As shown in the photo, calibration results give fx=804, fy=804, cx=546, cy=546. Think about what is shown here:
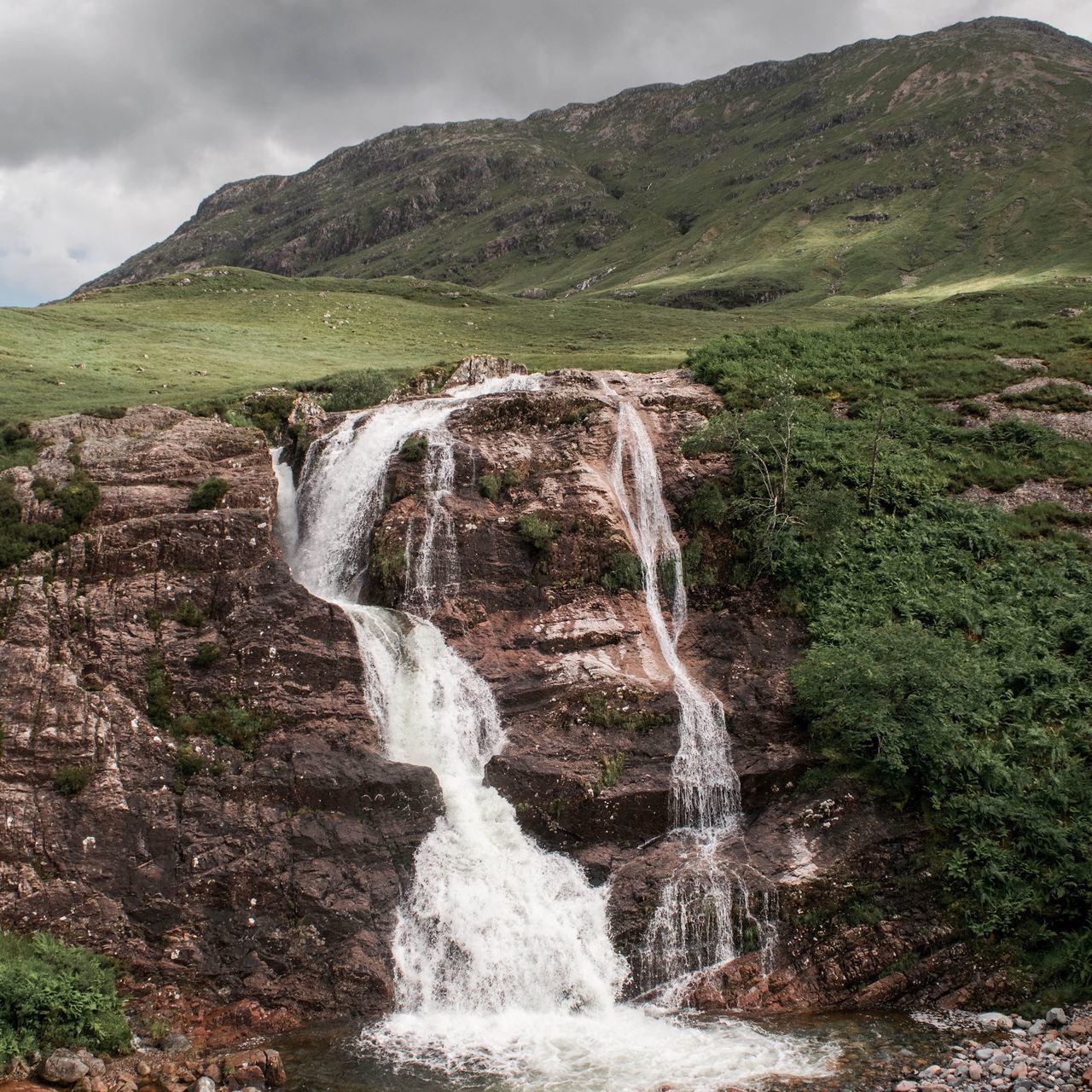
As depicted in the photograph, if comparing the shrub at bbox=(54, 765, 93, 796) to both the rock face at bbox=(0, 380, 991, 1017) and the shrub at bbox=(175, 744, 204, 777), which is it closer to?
the rock face at bbox=(0, 380, 991, 1017)

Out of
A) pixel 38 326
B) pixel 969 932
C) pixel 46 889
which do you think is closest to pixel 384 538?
pixel 46 889

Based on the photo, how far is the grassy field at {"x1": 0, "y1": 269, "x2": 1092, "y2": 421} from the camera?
42812 mm

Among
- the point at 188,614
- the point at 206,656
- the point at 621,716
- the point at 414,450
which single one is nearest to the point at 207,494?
the point at 188,614

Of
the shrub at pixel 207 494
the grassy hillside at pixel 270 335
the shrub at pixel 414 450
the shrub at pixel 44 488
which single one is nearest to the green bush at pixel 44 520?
the shrub at pixel 44 488

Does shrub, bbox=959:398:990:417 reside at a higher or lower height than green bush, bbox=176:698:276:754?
higher

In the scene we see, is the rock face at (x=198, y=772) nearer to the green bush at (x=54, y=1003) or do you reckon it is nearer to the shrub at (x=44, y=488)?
the green bush at (x=54, y=1003)

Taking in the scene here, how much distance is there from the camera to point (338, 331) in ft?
230

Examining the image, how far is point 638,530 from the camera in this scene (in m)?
29.0

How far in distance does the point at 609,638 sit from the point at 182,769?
493 inches

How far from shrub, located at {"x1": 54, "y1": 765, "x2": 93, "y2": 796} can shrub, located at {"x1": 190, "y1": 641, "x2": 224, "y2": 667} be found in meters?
3.85

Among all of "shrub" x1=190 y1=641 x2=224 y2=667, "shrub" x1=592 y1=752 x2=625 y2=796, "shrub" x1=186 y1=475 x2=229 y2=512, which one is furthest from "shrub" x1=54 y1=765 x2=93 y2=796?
"shrub" x1=592 y1=752 x2=625 y2=796

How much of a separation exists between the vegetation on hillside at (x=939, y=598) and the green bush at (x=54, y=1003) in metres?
17.5

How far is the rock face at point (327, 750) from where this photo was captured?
1791 centimetres

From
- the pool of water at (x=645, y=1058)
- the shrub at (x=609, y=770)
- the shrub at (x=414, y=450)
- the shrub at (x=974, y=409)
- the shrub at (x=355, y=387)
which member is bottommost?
the pool of water at (x=645, y=1058)
